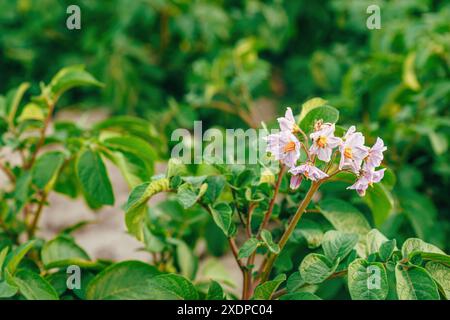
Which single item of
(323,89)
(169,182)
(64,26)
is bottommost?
(169,182)

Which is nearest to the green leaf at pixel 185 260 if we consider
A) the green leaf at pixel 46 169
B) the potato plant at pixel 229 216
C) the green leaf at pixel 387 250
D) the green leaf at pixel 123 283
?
the potato plant at pixel 229 216

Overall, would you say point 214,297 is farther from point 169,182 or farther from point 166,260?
point 166,260

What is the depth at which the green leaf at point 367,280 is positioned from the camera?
3.14 ft

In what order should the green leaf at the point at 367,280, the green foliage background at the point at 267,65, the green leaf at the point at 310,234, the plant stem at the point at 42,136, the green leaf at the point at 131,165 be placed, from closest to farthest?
the green leaf at the point at 367,280 < the green leaf at the point at 310,234 < the green leaf at the point at 131,165 < the plant stem at the point at 42,136 < the green foliage background at the point at 267,65

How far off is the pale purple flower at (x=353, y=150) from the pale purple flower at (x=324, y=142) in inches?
0.5

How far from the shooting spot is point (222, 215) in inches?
43.1

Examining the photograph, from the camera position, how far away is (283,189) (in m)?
1.25

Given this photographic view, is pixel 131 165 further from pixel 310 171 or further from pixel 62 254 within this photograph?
pixel 310 171

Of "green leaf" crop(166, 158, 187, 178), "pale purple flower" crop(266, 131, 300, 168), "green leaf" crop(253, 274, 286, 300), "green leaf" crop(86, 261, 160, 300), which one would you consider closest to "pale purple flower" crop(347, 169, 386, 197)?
"pale purple flower" crop(266, 131, 300, 168)

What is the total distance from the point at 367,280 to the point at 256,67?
1329mm

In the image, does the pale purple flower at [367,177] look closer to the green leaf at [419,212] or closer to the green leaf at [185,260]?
the green leaf at [185,260]

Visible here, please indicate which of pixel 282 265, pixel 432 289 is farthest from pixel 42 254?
pixel 432 289

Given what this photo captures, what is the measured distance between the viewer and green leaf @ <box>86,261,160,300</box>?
1.25m

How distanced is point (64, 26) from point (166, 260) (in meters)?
1.66
